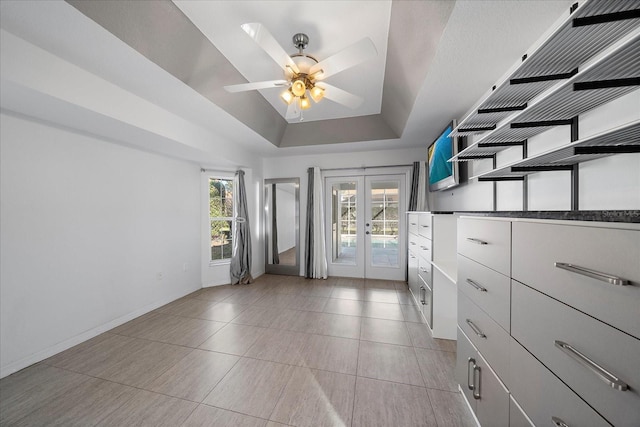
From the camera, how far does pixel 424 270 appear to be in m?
2.69

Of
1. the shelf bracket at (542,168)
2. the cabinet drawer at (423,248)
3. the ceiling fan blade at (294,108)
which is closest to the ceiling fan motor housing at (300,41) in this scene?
the ceiling fan blade at (294,108)

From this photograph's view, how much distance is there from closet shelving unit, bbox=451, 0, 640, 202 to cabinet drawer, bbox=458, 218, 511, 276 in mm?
385

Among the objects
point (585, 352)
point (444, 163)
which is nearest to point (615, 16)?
point (585, 352)

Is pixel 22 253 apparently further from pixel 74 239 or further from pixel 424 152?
pixel 424 152

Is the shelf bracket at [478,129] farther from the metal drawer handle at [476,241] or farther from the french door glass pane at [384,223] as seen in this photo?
the french door glass pane at [384,223]

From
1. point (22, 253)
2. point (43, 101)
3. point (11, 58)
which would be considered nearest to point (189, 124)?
point (43, 101)

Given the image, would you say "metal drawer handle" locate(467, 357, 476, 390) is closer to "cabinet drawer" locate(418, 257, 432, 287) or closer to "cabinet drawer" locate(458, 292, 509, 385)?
"cabinet drawer" locate(458, 292, 509, 385)

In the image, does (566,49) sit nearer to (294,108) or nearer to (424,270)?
(294,108)

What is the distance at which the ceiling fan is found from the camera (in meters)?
1.48

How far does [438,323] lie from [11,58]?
397 cm

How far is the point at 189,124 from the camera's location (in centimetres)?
282

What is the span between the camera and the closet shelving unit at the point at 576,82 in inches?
30.5

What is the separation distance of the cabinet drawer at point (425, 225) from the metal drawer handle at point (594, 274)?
5.74 feet

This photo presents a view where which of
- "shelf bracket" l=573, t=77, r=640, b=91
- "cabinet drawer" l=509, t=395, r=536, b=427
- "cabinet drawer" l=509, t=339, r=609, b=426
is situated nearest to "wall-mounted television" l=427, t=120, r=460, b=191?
"shelf bracket" l=573, t=77, r=640, b=91
